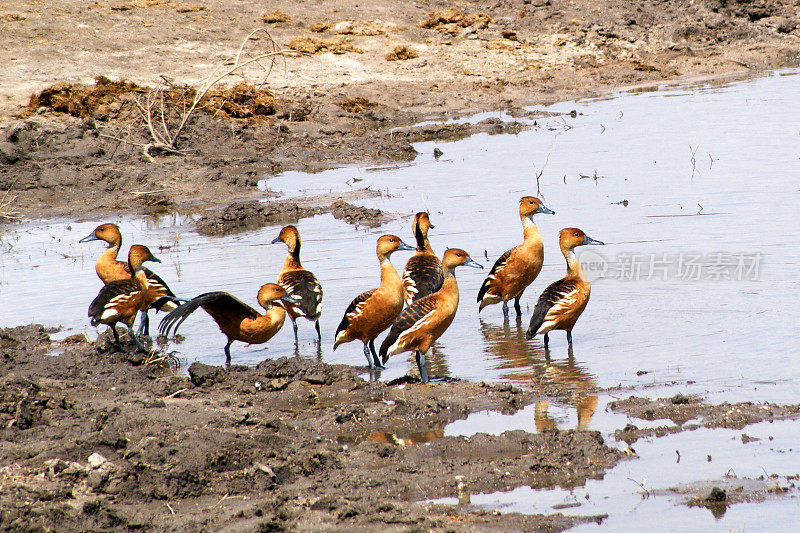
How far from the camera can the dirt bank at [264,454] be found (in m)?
4.82

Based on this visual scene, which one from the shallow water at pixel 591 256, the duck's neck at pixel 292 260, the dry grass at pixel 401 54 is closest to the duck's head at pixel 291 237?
the duck's neck at pixel 292 260

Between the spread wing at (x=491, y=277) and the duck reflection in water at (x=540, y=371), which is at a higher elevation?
the spread wing at (x=491, y=277)

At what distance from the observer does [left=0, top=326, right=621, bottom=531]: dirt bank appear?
4.82 metres

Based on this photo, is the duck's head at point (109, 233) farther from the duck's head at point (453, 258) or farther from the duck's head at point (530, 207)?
the duck's head at point (530, 207)

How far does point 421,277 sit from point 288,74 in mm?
12979

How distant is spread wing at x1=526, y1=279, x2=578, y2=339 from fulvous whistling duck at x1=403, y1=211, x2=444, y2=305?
1380mm

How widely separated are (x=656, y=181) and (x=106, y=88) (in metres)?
10.9

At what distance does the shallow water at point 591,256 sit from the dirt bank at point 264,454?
0.59 meters

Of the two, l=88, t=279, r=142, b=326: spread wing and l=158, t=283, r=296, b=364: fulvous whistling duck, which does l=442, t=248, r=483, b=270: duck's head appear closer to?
l=158, t=283, r=296, b=364: fulvous whistling duck

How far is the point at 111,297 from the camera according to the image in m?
8.49

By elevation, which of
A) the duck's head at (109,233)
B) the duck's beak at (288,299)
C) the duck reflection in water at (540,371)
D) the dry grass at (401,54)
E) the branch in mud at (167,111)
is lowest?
the duck reflection in water at (540,371)

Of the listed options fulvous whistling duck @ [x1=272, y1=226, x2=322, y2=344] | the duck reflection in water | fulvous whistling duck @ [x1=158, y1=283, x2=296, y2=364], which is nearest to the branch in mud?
fulvous whistling duck @ [x1=272, y1=226, x2=322, y2=344]

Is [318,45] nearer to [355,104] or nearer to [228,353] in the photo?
[355,104]

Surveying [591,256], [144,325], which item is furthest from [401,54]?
[144,325]
